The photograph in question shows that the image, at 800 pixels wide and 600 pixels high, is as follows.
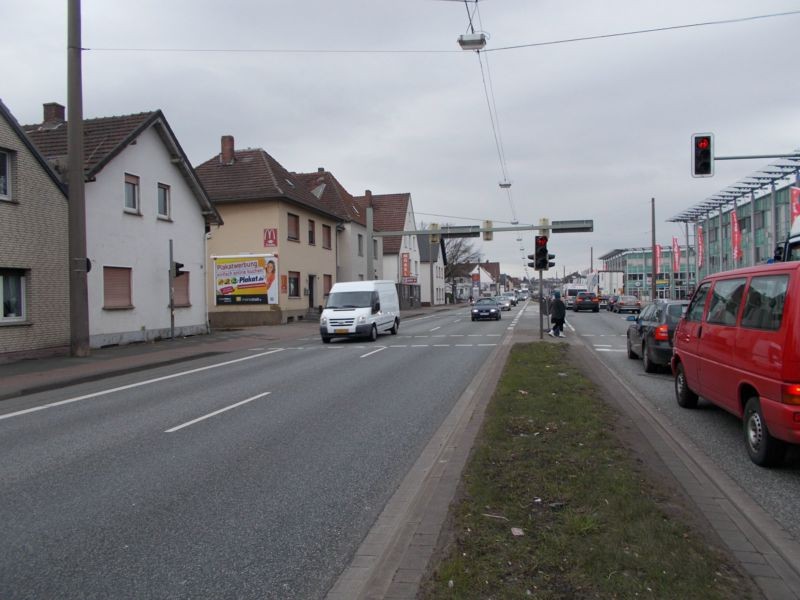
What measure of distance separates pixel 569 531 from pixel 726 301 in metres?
4.33

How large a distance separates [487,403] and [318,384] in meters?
3.83

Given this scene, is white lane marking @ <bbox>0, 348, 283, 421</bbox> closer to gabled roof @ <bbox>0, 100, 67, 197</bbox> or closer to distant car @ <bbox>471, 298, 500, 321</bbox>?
gabled roof @ <bbox>0, 100, 67, 197</bbox>

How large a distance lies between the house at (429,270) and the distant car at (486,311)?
1340 inches

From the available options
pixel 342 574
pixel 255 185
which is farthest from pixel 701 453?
pixel 255 185

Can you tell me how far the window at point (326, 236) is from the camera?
3994 centimetres

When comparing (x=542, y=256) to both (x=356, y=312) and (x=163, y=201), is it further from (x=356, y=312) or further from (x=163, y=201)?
(x=163, y=201)

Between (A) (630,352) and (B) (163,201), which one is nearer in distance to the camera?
(A) (630,352)

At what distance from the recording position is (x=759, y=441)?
19.6ft

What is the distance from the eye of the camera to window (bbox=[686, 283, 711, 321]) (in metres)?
8.16

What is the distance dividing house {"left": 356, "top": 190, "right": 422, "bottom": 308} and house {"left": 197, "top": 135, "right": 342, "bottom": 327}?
2257cm

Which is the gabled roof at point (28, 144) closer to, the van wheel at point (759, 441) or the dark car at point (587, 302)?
the van wheel at point (759, 441)

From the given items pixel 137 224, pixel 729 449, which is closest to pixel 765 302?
pixel 729 449

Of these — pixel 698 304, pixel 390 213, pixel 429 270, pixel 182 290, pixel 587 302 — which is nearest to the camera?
pixel 698 304

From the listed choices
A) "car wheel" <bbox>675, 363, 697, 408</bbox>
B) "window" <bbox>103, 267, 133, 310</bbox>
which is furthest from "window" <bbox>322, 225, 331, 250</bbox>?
"car wheel" <bbox>675, 363, 697, 408</bbox>
